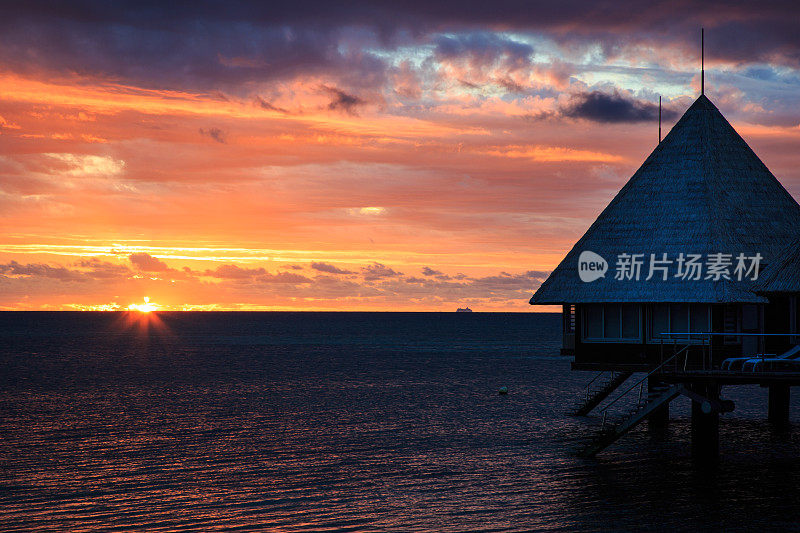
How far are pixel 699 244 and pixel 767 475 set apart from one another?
27.0 feet

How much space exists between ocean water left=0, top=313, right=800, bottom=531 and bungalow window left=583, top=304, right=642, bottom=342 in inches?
179

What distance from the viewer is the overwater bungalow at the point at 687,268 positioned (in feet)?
103

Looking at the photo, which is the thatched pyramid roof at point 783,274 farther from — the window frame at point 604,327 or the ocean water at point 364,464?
the ocean water at point 364,464

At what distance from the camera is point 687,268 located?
107ft

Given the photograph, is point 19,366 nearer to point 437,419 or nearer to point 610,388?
point 437,419

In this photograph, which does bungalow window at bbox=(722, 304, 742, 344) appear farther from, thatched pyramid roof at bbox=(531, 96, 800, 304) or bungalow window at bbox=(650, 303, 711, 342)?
thatched pyramid roof at bbox=(531, 96, 800, 304)

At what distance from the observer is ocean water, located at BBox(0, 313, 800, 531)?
25016 millimetres

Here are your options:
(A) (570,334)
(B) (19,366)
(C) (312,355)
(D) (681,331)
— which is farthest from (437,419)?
(C) (312,355)

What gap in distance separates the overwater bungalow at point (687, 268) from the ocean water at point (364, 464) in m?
3.14

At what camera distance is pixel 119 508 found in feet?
85.6

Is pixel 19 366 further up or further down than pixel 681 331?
further down

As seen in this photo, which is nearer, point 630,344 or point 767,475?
point 767,475

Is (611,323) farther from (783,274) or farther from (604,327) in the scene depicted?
(783,274)

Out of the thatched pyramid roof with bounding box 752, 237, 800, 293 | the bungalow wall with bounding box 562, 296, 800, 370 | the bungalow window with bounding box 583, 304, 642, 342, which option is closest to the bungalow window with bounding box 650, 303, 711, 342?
the bungalow wall with bounding box 562, 296, 800, 370
